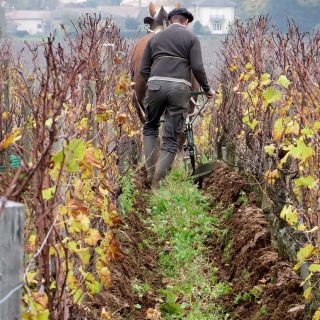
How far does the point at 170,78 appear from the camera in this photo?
1083 centimetres

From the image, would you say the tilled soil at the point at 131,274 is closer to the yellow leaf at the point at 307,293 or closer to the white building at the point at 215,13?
the yellow leaf at the point at 307,293

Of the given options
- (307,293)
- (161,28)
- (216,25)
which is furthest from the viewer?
(216,25)

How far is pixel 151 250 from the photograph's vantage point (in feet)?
29.2

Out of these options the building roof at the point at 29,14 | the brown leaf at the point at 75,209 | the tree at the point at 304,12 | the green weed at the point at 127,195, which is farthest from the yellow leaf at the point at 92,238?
the building roof at the point at 29,14

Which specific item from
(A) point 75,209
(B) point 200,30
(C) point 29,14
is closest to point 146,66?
(A) point 75,209

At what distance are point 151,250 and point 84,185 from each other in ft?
11.9

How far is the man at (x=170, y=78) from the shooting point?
10781mm

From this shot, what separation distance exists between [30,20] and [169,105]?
81428mm

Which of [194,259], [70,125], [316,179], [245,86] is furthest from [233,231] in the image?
[70,125]

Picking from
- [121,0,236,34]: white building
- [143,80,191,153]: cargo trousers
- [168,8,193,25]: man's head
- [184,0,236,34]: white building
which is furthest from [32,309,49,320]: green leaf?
[184,0,236,34]: white building

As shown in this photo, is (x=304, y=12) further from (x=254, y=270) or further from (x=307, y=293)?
(x=307, y=293)

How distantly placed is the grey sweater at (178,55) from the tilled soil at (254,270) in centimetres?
140

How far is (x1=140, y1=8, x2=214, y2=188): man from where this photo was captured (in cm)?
1078

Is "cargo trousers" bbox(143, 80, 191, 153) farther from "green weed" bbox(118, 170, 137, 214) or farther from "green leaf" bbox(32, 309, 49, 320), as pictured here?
"green leaf" bbox(32, 309, 49, 320)
